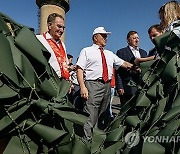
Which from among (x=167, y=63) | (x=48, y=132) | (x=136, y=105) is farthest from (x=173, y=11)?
(x=48, y=132)

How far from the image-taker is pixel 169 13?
8.87 feet

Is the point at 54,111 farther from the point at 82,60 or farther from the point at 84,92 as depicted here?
the point at 82,60

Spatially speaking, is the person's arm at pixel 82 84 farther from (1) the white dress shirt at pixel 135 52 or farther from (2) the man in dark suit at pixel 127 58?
(1) the white dress shirt at pixel 135 52

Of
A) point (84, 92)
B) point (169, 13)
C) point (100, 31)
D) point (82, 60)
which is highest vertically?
point (169, 13)

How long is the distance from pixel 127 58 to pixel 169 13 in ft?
6.91

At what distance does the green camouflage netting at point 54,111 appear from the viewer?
161 cm

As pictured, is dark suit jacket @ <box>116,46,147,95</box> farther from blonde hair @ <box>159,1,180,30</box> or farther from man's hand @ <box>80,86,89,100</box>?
blonde hair @ <box>159,1,180,30</box>

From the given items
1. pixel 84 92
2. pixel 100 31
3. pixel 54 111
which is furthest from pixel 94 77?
pixel 54 111

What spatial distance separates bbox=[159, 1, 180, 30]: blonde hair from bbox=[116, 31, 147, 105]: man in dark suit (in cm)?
176

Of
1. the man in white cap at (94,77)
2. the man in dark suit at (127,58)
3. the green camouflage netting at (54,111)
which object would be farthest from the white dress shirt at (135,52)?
the green camouflage netting at (54,111)

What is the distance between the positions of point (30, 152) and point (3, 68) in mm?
421

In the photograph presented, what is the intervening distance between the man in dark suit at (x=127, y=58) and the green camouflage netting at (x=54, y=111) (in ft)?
8.47

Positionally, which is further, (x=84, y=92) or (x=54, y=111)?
(x=84, y=92)

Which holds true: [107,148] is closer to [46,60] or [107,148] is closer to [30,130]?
[30,130]
